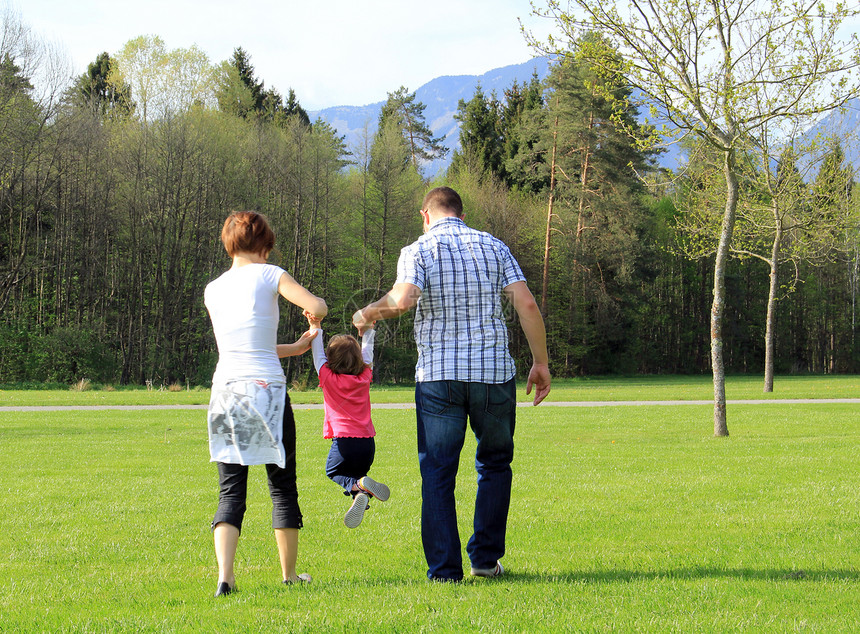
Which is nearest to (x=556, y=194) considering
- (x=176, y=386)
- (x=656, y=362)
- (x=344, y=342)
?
(x=656, y=362)

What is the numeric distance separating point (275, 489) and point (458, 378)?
1.16 metres

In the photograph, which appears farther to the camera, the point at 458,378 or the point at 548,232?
the point at 548,232

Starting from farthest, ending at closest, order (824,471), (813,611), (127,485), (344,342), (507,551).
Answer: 1. (824,471)
2. (127,485)
3. (344,342)
4. (507,551)
5. (813,611)

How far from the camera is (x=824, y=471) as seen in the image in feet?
31.5

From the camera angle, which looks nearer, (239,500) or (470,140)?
(239,500)

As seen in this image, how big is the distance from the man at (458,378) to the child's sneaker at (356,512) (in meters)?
1.05

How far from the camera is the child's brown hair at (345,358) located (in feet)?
20.5

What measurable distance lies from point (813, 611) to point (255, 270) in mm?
3288

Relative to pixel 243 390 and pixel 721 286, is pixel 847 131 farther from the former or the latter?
Result: pixel 243 390

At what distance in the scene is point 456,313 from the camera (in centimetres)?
462

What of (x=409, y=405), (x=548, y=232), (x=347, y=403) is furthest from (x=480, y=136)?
(x=347, y=403)

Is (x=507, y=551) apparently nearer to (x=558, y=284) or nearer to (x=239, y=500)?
(x=239, y=500)

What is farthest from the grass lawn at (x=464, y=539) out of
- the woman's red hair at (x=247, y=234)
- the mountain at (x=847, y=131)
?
the mountain at (x=847, y=131)

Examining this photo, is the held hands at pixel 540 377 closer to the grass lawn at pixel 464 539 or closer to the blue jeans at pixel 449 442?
the blue jeans at pixel 449 442
